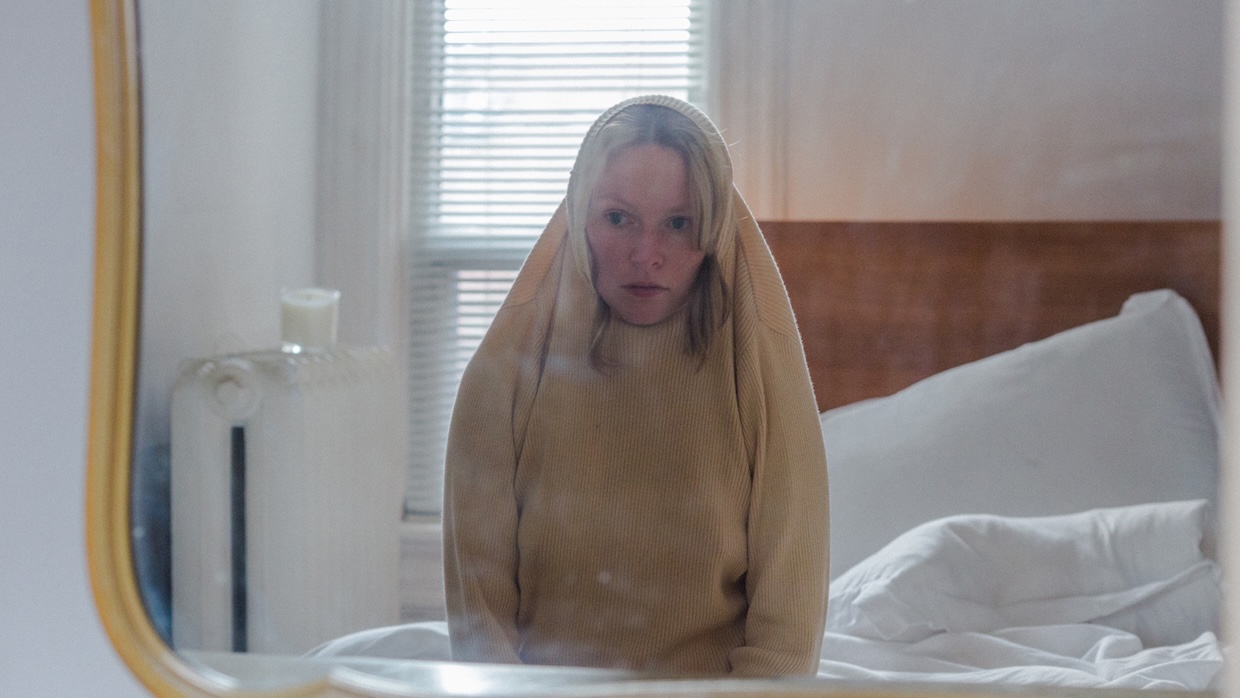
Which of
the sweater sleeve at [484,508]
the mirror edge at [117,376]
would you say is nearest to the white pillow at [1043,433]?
the sweater sleeve at [484,508]

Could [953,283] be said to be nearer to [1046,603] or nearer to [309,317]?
[1046,603]

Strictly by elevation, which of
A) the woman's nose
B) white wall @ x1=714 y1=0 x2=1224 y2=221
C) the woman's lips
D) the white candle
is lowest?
the white candle

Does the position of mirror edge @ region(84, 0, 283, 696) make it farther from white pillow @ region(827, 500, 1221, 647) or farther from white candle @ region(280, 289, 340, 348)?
white pillow @ region(827, 500, 1221, 647)

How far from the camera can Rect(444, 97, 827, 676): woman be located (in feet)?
2.05

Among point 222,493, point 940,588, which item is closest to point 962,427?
point 940,588

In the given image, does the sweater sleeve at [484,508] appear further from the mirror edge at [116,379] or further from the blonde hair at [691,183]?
the mirror edge at [116,379]

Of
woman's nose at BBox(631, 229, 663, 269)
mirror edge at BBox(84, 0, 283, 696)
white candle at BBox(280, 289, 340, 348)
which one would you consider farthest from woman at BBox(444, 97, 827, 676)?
mirror edge at BBox(84, 0, 283, 696)

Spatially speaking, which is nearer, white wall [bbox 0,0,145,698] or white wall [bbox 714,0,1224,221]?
white wall [bbox 714,0,1224,221]

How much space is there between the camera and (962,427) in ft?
2.11

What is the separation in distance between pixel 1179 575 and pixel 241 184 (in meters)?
0.67

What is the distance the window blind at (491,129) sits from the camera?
631 millimetres

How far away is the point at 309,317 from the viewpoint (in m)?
0.65

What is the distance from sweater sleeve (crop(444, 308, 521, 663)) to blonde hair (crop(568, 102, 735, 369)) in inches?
3.3

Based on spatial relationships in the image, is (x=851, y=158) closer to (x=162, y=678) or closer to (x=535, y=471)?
(x=535, y=471)
